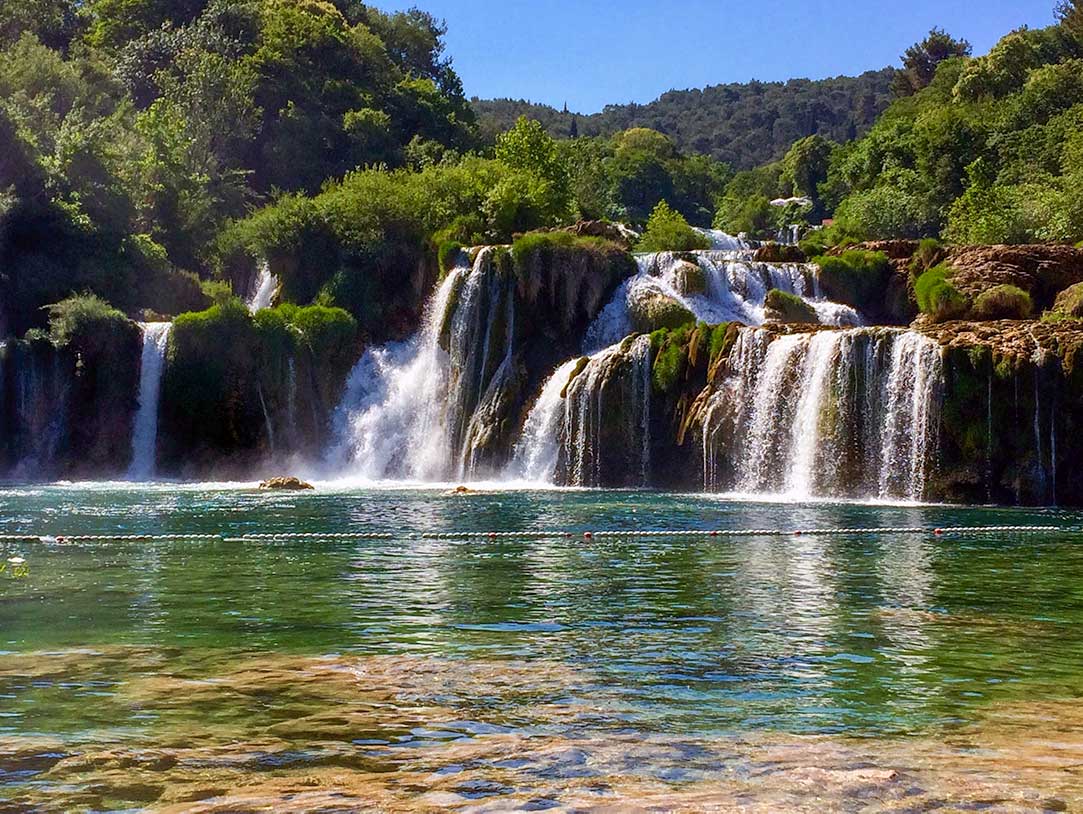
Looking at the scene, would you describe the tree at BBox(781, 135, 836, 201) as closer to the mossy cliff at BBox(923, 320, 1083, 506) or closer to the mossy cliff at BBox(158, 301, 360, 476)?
the mossy cliff at BBox(158, 301, 360, 476)

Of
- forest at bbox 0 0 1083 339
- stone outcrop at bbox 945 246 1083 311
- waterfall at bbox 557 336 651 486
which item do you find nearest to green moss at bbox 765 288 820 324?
stone outcrop at bbox 945 246 1083 311

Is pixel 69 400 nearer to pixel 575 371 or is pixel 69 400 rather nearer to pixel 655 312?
pixel 575 371

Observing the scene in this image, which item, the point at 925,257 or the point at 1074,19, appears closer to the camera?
the point at 925,257

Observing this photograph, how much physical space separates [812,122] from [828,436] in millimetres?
156941

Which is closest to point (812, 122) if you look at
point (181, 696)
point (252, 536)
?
point (252, 536)

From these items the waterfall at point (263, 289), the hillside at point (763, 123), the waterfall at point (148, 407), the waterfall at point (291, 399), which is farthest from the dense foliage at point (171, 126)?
the hillside at point (763, 123)

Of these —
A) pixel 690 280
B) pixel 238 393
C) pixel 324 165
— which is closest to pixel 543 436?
pixel 690 280

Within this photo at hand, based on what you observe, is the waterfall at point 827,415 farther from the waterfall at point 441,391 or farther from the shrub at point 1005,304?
the waterfall at point 441,391

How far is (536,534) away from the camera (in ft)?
72.1

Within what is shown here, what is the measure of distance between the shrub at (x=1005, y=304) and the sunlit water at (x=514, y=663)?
15819 millimetres

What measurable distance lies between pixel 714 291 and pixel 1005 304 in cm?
929

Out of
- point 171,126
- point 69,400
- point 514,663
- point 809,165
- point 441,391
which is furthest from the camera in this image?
point 809,165

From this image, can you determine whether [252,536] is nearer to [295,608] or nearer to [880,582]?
[295,608]

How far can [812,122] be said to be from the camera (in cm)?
18000
